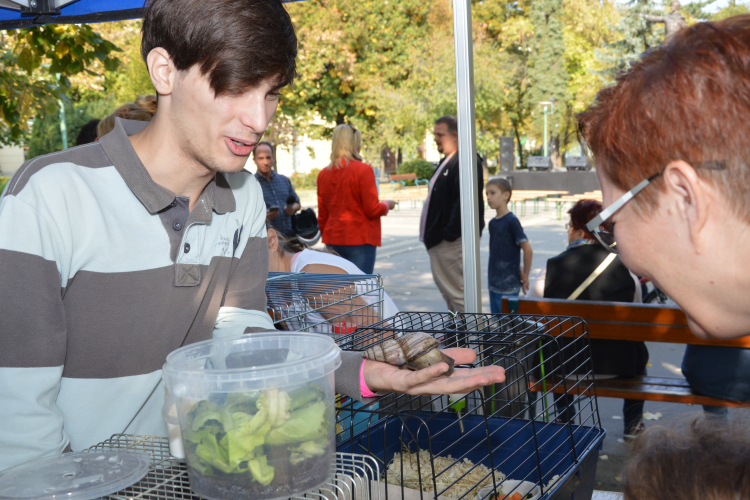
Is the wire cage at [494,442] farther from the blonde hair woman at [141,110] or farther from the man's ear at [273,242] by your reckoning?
the man's ear at [273,242]

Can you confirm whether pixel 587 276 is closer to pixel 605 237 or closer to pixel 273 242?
pixel 273 242

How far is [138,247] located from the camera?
131 centimetres

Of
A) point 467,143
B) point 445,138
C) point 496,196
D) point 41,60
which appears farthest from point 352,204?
point 467,143

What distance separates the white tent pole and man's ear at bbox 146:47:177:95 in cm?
193

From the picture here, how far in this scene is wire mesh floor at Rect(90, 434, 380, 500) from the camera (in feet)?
3.14

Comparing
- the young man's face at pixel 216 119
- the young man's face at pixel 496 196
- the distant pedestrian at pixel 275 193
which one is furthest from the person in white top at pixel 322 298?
the distant pedestrian at pixel 275 193

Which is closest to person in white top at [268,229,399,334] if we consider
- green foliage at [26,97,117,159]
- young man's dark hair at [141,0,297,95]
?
young man's dark hair at [141,0,297,95]

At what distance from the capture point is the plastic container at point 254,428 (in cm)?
88

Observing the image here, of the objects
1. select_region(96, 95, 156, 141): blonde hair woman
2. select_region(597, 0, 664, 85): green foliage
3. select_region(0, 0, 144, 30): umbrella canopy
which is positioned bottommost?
select_region(96, 95, 156, 141): blonde hair woman

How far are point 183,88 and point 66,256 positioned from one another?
1.40ft

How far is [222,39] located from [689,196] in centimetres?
93

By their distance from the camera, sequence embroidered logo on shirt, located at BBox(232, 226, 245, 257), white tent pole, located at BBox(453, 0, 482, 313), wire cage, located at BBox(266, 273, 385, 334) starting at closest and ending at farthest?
embroidered logo on shirt, located at BBox(232, 226, 245, 257)
wire cage, located at BBox(266, 273, 385, 334)
white tent pole, located at BBox(453, 0, 482, 313)

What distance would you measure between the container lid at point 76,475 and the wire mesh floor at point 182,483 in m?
0.03

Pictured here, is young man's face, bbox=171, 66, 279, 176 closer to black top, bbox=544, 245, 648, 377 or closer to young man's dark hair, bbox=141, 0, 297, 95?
young man's dark hair, bbox=141, 0, 297, 95
